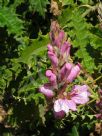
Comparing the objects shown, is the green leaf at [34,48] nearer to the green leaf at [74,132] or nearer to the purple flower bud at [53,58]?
the green leaf at [74,132]

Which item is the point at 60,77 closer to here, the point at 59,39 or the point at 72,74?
the point at 72,74

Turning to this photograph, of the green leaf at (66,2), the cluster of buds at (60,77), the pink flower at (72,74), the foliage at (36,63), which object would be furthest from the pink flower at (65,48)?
the green leaf at (66,2)

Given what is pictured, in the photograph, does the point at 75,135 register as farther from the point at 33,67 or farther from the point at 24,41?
the point at 24,41

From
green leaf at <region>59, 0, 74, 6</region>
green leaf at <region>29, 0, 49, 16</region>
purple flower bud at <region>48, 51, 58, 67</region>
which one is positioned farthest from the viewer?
green leaf at <region>59, 0, 74, 6</region>

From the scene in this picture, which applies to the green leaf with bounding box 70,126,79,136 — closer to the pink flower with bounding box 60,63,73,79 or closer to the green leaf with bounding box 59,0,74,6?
the green leaf with bounding box 59,0,74,6

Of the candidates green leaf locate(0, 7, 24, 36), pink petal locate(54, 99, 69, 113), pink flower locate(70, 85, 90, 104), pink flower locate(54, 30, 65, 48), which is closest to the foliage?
green leaf locate(0, 7, 24, 36)

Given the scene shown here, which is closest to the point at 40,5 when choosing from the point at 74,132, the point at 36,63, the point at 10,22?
the point at 10,22
